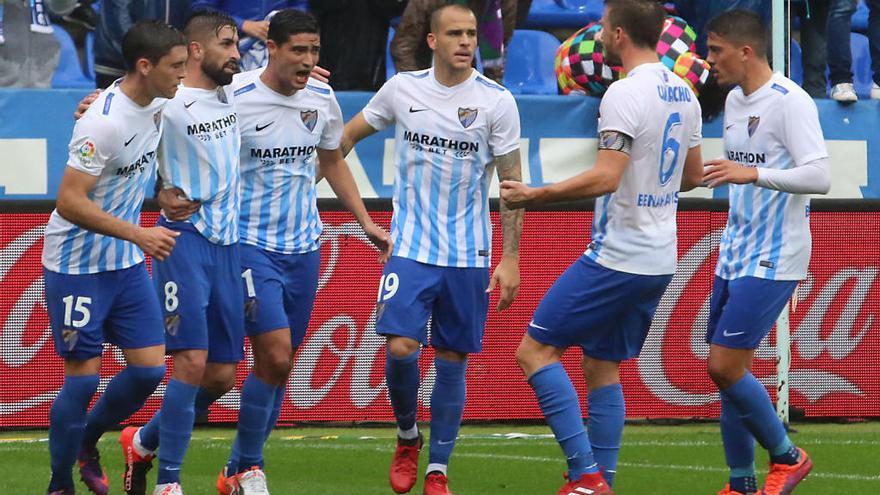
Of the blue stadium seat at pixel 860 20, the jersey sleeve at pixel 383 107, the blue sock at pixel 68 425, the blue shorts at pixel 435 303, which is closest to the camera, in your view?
the blue sock at pixel 68 425

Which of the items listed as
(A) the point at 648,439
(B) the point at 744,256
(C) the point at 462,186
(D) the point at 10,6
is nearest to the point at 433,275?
(C) the point at 462,186

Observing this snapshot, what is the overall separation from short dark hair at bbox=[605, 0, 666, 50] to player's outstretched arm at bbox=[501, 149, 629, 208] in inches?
25.1

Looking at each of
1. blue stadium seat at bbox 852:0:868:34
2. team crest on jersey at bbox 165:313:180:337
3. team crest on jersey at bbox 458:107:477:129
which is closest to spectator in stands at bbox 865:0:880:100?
blue stadium seat at bbox 852:0:868:34

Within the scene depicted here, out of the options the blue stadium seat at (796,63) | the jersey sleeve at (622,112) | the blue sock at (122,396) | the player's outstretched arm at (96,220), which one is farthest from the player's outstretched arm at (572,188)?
the blue stadium seat at (796,63)

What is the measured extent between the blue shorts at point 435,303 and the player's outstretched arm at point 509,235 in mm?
115

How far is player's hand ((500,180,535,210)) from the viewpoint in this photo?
658 cm

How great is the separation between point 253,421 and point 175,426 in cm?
42

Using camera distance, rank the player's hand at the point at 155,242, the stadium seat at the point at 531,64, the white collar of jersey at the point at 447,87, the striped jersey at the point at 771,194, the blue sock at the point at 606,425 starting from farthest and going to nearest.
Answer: the stadium seat at the point at 531,64, the white collar of jersey at the point at 447,87, the blue sock at the point at 606,425, the striped jersey at the point at 771,194, the player's hand at the point at 155,242

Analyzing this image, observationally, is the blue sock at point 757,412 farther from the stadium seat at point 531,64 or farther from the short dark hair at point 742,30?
the stadium seat at point 531,64

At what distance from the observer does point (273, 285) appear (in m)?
7.54

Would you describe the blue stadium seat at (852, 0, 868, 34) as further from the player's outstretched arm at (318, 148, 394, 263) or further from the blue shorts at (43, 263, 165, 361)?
the blue shorts at (43, 263, 165, 361)

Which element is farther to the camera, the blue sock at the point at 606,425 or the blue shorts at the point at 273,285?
the blue shorts at the point at 273,285

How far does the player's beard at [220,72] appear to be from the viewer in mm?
7227

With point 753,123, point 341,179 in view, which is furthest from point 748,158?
point 341,179
